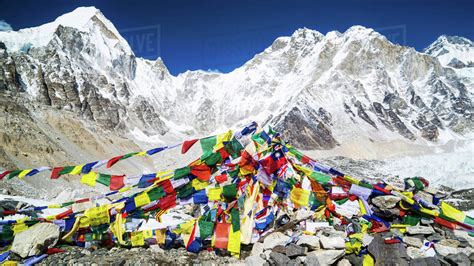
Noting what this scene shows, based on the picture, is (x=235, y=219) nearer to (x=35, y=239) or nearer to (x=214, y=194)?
(x=214, y=194)

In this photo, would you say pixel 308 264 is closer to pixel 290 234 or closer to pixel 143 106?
pixel 290 234

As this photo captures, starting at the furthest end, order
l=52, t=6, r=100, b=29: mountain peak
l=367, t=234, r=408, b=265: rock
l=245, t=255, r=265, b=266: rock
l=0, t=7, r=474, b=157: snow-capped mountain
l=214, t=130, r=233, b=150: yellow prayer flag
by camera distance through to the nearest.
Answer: l=52, t=6, r=100, b=29: mountain peak < l=0, t=7, r=474, b=157: snow-capped mountain < l=214, t=130, r=233, b=150: yellow prayer flag < l=245, t=255, r=265, b=266: rock < l=367, t=234, r=408, b=265: rock

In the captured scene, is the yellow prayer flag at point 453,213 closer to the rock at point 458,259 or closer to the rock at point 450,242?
the rock at point 450,242

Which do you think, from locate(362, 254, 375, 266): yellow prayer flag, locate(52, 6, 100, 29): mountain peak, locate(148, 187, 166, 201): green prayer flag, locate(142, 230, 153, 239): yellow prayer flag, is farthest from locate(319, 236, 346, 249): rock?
locate(52, 6, 100, 29): mountain peak

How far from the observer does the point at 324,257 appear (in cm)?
536

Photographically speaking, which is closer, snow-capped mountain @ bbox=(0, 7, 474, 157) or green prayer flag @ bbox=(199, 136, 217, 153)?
green prayer flag @ bbox=(199, 136, 217, 153)

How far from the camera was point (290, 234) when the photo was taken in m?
6.53

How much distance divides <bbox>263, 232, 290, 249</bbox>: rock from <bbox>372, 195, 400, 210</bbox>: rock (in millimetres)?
1849

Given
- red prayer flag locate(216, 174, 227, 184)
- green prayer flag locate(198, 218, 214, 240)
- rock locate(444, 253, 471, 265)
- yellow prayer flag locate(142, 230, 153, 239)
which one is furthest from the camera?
red prayer flag locate(216, 174, 227, 184)

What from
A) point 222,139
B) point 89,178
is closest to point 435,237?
point 222,139

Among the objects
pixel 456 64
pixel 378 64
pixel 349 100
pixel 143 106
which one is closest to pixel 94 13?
pixel 143 106

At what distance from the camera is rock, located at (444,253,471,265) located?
16.2 feet

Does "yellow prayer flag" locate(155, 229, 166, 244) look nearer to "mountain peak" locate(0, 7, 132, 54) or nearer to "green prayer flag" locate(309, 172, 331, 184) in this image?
"green prayer flag" locate(309, 172, 331, 184)

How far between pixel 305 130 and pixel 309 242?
89.8m
